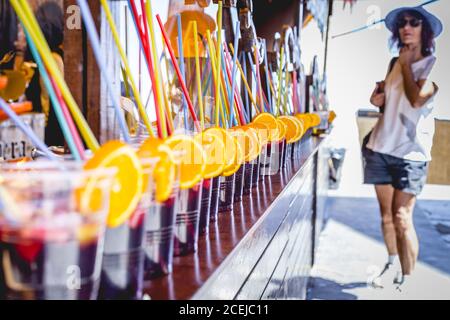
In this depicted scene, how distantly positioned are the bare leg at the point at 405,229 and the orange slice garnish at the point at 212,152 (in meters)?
2.65

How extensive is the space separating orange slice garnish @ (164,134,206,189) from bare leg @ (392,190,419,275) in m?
2.79

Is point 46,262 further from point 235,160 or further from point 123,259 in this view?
point 235,160

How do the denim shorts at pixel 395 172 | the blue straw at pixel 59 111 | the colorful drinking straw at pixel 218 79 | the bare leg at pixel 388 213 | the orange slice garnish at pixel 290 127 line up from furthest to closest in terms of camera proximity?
the bare leg at pixel 388 213
the denim shorts at pixel 395 172
the orange slice garnish at pixel 290 127
the colorful drinking straw at pixel 218 79
the blue straw at pixel 59 111

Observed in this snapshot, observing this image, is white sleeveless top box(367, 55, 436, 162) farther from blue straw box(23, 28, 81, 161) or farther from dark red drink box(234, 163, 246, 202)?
blue straw box(23, 28, 81, 161)

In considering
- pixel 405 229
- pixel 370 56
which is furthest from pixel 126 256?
pixel 405 229

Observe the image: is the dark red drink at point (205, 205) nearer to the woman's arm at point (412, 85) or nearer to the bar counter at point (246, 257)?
the bar counter at point (246, 257)

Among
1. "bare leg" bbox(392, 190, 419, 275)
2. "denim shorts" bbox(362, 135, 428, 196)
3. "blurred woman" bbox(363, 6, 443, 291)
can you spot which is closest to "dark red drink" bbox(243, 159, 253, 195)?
"blurred woman" bbox(363, 6, 443, 291)

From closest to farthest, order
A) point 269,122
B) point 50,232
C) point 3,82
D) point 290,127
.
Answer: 1. point 50,232
2. point 3,82
3. point 269,122
4. point 290,127

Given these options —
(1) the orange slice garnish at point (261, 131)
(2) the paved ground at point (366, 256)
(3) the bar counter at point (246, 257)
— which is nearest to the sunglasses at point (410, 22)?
(3) the bar counter at point (246, 257)

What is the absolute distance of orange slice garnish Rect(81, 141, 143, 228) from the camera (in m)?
0.59

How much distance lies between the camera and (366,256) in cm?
419

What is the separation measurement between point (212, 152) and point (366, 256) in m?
3.54

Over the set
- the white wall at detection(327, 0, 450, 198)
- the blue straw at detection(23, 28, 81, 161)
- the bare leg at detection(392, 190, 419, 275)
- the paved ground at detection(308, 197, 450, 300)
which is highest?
the white wall at detection(327, 0, 450, 198)

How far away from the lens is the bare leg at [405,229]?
3.39 m
